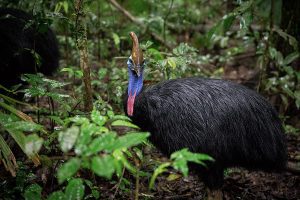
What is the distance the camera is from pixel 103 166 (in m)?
1.68

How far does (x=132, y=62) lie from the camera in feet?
9.89

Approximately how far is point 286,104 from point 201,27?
305 centimetres

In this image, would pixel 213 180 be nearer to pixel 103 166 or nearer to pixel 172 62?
pixel 172 62

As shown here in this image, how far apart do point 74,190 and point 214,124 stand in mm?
1143

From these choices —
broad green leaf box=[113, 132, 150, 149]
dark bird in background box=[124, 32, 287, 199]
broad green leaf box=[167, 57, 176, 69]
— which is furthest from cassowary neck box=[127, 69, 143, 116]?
broad green leaf box=[113, 132, 150, 149]

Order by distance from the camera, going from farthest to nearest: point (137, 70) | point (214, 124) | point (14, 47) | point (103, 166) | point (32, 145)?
point (14, 47) < point (137, 70) < point (214, 124) < point (32, 145) < point (103, 166)

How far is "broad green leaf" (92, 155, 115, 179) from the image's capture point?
165cm

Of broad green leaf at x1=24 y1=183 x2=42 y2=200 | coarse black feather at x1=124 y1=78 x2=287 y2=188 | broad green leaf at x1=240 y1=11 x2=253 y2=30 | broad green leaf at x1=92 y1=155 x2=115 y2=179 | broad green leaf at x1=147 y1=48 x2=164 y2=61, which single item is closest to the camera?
broad green leaf at x1=92 y1=155 x2=115 y2=179

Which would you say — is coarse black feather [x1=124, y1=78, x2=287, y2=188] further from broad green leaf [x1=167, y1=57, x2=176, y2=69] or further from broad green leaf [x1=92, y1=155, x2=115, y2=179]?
broad green leaf [x1=92, y1=155, x2=115, y2=179]

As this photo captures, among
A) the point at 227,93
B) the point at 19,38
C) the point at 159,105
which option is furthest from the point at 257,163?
the point at 19,38

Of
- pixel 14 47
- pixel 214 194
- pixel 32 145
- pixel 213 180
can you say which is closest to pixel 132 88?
pixel 213 180

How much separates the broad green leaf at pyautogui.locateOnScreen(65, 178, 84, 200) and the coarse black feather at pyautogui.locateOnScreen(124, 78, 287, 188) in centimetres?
91

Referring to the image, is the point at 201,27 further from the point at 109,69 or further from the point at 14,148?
the point at 14,148

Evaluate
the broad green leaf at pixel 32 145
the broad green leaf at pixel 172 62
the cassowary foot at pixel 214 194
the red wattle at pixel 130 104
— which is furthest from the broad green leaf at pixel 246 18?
the broad green leaf at pixel 32 145
